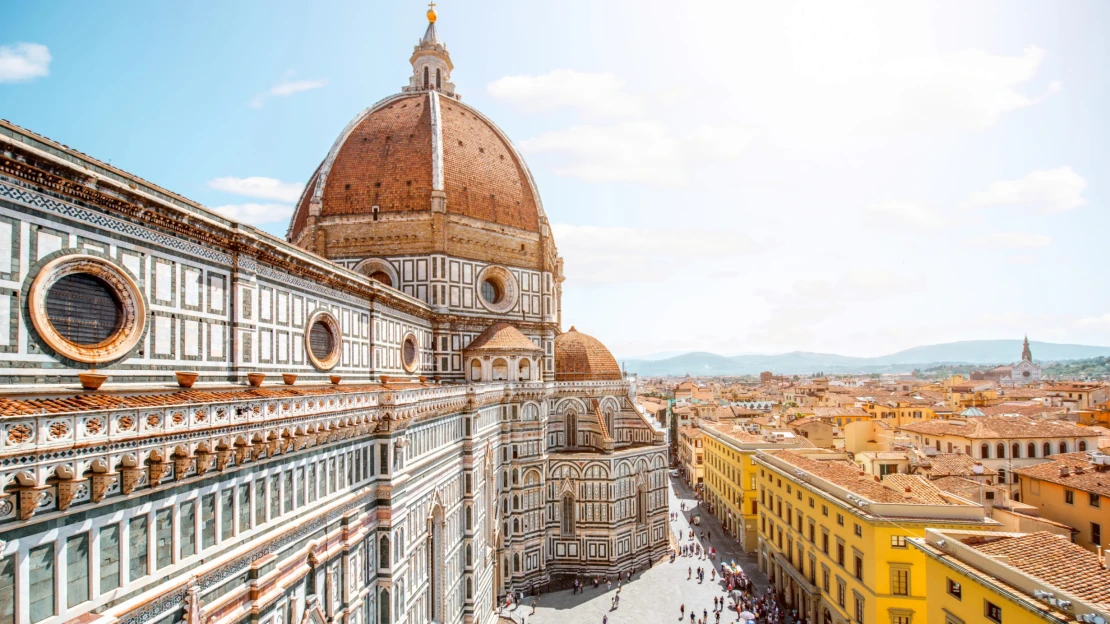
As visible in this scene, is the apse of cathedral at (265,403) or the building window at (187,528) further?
the building window at (187,528)

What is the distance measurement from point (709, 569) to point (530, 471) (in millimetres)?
13570

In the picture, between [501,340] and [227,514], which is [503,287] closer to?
[501,340]

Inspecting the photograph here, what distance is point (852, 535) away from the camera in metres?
28.7

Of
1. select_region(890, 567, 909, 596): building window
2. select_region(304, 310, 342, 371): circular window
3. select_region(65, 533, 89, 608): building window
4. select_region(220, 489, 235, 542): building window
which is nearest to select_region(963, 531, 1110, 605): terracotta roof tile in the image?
select_region(890, 567, 909, 596): building window

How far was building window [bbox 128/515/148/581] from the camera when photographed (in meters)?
10.4

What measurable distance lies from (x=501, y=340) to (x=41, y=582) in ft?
98.4

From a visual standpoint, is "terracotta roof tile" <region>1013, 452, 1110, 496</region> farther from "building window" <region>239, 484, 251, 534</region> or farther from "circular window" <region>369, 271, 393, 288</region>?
"circular window" <region>369, 271, 393, 288</region>

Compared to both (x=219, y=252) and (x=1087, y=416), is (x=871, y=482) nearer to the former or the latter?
(x=219, y=252)

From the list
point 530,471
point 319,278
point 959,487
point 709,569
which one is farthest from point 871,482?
point 319,278

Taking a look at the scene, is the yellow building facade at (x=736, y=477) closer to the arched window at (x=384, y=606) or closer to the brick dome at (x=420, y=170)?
the brick dome at (x=420, y=170)

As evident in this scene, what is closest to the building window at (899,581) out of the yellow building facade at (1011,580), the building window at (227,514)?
the yellow building facade at (1011,580)

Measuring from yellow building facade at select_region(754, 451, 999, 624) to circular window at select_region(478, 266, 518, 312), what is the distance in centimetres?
1898

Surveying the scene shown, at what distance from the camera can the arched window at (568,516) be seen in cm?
4319

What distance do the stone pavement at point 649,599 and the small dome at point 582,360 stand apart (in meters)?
13.4
